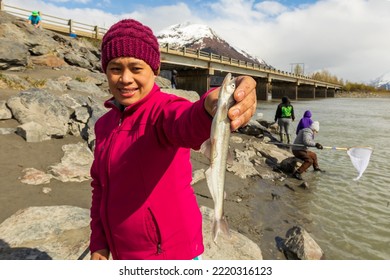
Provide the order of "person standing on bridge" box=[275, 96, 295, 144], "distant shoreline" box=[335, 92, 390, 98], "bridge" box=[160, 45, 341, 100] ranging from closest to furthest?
"person standing on bridge" box=[275, 96, 295, 144], "bridge" box=[160, 45, 341, 100], "distant shoreline" box=[335, 92, 390, 98]

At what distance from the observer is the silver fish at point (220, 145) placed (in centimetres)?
138

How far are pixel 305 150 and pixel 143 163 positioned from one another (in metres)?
9.57

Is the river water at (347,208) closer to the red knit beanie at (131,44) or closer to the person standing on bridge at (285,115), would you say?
the person standing on bridge at (285,115)

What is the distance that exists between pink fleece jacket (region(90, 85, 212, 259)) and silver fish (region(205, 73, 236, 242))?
0.21 m

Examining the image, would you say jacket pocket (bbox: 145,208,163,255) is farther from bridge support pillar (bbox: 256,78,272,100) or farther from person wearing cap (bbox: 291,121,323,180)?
bridge support pillar (bbox: 256,78,272,100)

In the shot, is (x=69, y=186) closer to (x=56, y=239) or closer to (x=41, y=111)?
(x=56, y=239)

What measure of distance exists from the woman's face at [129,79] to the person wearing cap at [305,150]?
8.81 m

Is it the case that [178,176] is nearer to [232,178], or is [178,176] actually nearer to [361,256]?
[361,256]

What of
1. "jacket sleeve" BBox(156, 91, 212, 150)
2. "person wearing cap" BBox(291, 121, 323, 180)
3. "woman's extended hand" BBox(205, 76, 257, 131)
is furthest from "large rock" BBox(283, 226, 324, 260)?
"person wearing cap" BBox(291, 121, 323, 180)

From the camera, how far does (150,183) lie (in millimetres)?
1873

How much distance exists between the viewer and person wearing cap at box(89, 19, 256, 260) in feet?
6.07

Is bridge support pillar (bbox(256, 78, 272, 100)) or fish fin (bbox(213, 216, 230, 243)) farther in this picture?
bridge support pillar (bbox(256, 78, 272, 100))

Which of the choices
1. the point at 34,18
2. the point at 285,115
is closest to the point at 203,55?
the point at 34,18

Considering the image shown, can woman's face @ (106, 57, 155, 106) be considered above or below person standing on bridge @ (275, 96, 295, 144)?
above
